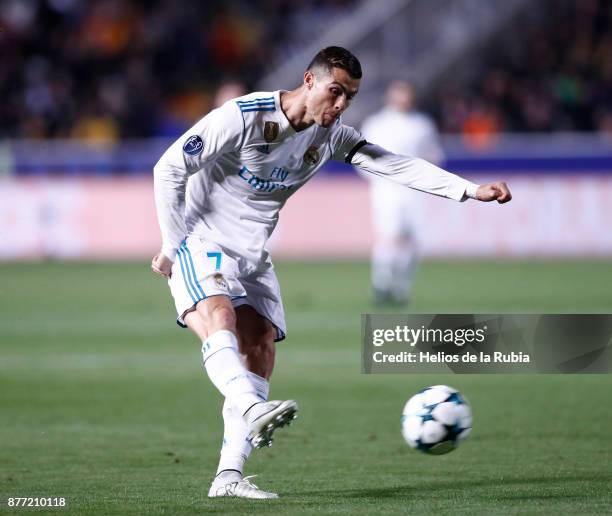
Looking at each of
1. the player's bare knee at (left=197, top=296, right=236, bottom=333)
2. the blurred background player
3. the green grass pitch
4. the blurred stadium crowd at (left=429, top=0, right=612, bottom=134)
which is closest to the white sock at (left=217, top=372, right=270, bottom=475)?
the green grass pitch

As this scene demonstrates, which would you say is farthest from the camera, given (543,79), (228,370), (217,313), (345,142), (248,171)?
(543,79)

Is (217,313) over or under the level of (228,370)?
over

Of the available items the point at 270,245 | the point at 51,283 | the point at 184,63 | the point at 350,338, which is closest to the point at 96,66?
the point at 184,63

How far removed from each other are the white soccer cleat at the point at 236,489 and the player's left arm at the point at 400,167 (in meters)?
1.73

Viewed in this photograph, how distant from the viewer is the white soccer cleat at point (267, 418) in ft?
16.3

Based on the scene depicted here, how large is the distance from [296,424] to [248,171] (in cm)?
264

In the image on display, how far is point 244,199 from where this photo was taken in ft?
19.7

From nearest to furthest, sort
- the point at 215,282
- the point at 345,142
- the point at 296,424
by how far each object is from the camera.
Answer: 1. the point at 215,282
2. the point at 345,142
3. the point at 296,424

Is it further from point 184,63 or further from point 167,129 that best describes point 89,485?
point 184,63

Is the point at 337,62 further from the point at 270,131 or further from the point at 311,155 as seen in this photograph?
the point at 311,155

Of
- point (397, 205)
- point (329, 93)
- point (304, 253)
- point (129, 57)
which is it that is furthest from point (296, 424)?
point (129, 57)

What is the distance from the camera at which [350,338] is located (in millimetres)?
12531

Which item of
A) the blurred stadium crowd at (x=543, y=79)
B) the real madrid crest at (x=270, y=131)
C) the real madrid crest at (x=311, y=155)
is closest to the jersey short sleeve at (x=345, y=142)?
the real madrid crest at (x=311, y=155)

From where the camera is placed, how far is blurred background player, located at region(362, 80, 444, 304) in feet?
50.7
